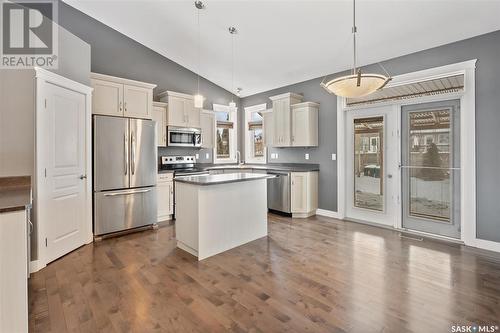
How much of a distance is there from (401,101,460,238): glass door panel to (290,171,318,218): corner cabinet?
1.61 m

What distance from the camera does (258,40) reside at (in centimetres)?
428

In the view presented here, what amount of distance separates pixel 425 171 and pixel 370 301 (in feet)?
8.85

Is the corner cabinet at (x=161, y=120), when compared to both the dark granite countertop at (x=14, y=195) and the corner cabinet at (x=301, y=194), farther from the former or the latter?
the corner cabinet at (x=301, y=194)

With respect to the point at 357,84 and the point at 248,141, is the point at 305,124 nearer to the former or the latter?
the point at 248,141

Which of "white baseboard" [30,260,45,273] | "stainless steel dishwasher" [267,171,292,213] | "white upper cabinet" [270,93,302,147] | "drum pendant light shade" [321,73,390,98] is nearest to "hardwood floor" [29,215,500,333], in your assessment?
"white baseboard" [30,260,45,273]

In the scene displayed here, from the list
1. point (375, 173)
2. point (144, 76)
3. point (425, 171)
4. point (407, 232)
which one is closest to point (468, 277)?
point (407, 232)

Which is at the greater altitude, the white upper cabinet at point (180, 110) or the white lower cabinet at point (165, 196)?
the white upper cabinet at point (180, 110)

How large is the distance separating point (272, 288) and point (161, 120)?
3922 millimetres

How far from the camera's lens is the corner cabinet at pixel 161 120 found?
5.02 meters

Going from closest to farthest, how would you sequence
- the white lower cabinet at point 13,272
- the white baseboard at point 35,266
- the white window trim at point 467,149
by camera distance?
1. the white lower cabinet at point 13,272
2. the white baseboard at point 35,266
3. the white window trim at point 467,149

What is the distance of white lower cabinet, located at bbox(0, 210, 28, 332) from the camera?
5.07 ft

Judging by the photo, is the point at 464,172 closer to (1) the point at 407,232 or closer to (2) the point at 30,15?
(1) the point at 407,232

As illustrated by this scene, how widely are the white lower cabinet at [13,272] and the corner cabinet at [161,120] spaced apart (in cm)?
356

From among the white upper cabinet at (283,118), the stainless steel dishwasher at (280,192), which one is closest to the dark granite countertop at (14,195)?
the stainless steel dishwasher at (280,192)
